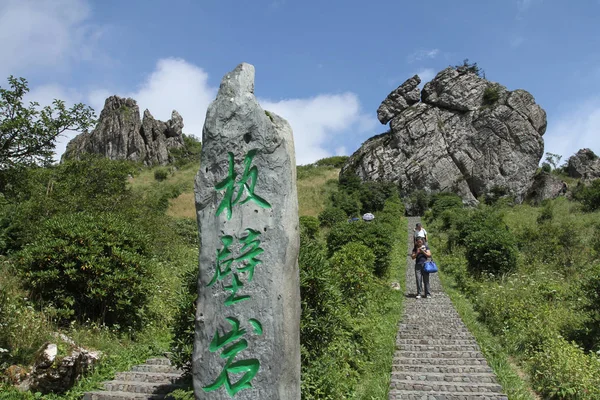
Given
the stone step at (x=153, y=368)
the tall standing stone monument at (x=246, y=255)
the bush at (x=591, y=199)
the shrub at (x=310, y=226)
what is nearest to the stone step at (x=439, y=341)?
the stone step at (x=153, y=368)

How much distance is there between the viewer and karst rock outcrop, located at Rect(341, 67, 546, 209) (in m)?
33.5

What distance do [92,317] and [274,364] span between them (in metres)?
4.86

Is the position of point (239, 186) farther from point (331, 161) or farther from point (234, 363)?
point (331, 161)

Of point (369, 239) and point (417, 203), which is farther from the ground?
point (417, 203)

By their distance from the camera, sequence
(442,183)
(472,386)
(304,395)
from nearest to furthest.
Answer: (304,395)
(472,386)
(442,183)

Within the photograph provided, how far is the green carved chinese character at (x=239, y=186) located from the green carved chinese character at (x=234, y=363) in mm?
975

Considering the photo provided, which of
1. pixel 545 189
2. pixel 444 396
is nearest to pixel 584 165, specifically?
pixel 545 189

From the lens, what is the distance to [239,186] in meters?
4.15

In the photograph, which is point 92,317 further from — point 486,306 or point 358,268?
point 486,306

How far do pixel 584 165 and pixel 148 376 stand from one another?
4265 centimetres

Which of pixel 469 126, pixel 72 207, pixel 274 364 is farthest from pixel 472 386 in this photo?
pixel 469 126

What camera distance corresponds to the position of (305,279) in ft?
17.0

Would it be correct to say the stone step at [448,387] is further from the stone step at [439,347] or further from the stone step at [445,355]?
the stone step at [439,347]

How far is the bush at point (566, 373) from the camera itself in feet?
18.0
